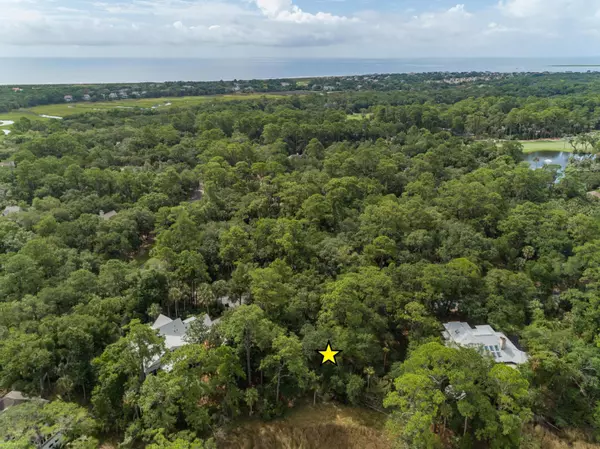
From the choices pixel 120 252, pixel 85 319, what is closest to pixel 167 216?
pixel 120 252

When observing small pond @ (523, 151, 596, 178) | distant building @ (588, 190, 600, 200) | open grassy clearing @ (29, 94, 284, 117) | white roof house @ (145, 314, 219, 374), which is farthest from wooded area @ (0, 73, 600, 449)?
open grassy clearing @ (29, 94, 284, 117)

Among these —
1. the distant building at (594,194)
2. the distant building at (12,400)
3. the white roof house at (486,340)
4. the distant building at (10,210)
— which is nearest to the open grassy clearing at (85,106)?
the distant building at (10,210)

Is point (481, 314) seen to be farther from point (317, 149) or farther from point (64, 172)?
point (64, 172)

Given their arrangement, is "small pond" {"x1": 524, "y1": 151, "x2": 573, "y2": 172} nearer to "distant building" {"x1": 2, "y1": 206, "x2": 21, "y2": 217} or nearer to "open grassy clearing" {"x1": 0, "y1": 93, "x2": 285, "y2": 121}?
"distant building" {"x1": 2, "y1": 206, "x2": 21, "y2": 217}

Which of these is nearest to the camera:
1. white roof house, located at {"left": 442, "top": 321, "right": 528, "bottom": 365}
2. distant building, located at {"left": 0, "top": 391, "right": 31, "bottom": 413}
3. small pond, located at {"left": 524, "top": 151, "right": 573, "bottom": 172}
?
distant building, located at {"left": 0, "top": 391, "right": 31, "bottom": 413}

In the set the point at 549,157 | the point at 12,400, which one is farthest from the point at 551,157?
the point at 12,400

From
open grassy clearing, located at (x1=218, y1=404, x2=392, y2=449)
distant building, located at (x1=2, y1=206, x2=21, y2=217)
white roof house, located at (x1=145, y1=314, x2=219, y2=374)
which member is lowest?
open grassy clearing, located at (x1=218, y1=404, x2=392, y2=449)
